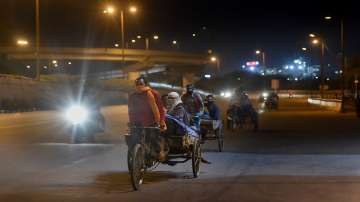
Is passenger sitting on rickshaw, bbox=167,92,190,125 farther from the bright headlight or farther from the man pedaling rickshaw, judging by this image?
the bright headlight

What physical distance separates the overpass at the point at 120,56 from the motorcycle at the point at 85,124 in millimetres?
93382

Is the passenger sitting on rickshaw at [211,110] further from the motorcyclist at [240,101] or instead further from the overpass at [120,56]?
the overpass at [120,56]

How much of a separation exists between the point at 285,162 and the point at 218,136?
11.4ft

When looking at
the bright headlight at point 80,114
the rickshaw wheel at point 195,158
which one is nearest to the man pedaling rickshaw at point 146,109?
the rickshaw wheel at point 195,158

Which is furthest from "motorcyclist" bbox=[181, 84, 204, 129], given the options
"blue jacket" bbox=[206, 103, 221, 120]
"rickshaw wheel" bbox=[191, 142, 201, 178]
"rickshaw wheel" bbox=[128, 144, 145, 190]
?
"rickshaw wheel" bbox=[128, 144, 145, 190]

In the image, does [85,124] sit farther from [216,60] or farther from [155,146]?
[216,60]

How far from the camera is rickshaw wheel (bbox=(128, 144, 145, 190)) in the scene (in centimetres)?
1102

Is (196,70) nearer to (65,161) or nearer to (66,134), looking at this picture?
(66,134)

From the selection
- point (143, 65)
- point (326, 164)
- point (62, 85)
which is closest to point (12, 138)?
point (326, 164)

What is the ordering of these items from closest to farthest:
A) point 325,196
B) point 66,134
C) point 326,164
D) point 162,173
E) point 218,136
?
point 325,196, point 162,173, point 326,164, point 218,136, point 66,134

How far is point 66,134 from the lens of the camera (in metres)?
26.9

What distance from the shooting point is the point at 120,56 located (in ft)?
424

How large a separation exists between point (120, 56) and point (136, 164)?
390 feet

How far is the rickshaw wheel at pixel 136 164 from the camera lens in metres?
11.0
